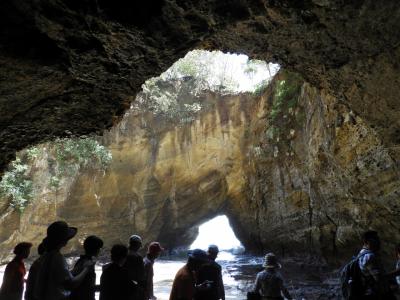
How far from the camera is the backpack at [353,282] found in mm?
3562

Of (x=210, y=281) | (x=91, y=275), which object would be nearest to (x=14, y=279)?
(x=91, y=275)

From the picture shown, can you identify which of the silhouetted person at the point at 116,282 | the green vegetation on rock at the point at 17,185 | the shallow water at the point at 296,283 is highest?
the green vegetation on rock at the point at 17,185

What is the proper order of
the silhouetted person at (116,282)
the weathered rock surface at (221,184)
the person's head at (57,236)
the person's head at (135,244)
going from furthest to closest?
1. the weathered rock surface at (221,184)
2. the person's head at (135,244)
3. the silhouetted person at (116,282)
4. the person's head at (57,236)

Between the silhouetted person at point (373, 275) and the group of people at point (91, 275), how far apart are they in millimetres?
1521

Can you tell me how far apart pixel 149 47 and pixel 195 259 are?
2168mm

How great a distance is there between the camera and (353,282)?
11.9ft

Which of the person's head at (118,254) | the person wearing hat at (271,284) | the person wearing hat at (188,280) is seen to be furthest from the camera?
the person wearing hat at (271,284)

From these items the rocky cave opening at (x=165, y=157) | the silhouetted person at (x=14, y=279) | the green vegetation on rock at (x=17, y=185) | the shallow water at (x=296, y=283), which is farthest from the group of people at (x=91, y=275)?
the rocky cave opening at (x=165, y=157)

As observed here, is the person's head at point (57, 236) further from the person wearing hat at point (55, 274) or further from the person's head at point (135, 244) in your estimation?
the person's head at point (135, 244)

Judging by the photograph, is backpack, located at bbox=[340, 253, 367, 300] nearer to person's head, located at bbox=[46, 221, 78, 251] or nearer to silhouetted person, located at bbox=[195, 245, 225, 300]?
silhouetted person, located at bbox=[195, 245, 225, 300]

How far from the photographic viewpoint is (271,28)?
3488mm

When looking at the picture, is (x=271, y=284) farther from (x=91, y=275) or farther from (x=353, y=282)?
(x=91, y=275)

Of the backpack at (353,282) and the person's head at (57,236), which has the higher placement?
the person's head at (57,236)

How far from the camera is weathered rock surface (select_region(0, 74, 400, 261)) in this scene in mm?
11430
